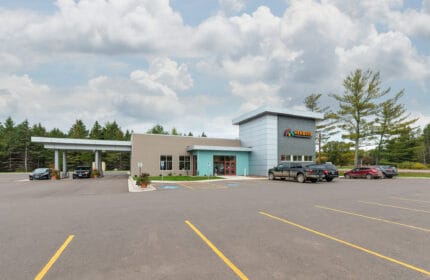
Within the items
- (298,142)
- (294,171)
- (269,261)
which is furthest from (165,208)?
(298,142)

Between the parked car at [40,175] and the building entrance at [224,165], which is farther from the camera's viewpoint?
the building entrance at [224,165]

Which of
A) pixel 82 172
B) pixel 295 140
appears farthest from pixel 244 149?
pixel 82 172

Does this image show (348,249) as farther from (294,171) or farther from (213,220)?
(294,171)

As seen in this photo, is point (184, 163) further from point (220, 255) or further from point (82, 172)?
point (220, 255)

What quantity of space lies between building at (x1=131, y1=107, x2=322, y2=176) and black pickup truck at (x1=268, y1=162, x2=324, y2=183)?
6757 mm

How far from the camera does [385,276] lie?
13.3 ft

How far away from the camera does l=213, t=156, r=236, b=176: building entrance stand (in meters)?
35.9

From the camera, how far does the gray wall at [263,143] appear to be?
33.2 m

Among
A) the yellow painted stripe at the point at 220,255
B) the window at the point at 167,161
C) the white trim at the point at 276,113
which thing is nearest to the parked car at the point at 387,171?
the white trim at the point at 276,113

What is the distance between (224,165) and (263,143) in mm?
6633

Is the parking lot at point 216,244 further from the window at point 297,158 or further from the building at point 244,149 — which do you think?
the window at point 297,158

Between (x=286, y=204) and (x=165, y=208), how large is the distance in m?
5.26

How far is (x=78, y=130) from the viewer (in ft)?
268

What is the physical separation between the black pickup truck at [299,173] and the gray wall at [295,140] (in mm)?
7465
